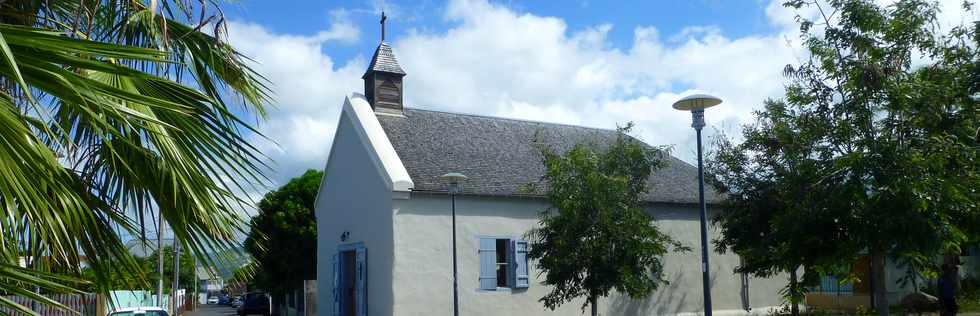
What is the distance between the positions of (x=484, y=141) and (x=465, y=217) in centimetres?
371

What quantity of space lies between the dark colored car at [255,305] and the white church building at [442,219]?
1952cm

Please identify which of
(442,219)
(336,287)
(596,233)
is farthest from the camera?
(336,287)

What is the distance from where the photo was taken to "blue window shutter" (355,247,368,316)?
65.7ft

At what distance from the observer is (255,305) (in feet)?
138

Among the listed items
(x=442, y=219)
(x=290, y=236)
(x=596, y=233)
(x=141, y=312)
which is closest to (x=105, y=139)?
(x=141, y=312)

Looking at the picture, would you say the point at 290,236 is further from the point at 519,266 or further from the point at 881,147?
the point at 881,147

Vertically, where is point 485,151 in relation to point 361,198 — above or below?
above

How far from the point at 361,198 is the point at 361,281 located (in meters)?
2.17

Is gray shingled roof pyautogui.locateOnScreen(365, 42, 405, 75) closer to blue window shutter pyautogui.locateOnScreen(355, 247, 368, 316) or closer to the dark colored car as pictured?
blue window shutter pyautogui.locateOnScreen(355, 247, 368, 316)

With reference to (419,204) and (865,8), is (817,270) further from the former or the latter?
(419,204)

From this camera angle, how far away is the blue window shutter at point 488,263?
1983cm

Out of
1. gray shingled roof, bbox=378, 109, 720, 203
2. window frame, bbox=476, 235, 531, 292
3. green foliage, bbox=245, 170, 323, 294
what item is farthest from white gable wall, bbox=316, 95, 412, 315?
green foliage, bbox=245, 170, 323, 294

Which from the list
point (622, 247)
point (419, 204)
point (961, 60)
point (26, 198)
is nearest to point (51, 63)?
point (26, 198)

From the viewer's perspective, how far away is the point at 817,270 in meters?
10.1
